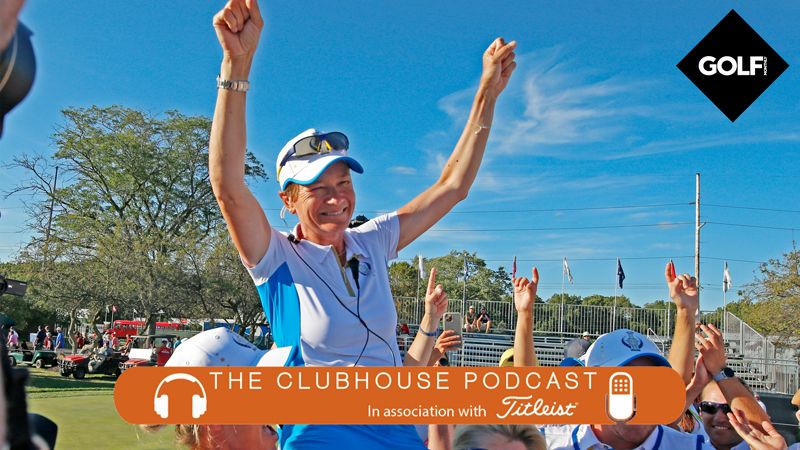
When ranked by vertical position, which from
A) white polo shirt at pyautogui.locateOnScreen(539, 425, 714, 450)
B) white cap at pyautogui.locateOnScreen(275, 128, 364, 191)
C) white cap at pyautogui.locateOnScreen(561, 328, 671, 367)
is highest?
white cap at pyautogui.locateOnScreen(275, 128, 364, 191)

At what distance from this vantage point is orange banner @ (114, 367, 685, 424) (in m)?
1.88

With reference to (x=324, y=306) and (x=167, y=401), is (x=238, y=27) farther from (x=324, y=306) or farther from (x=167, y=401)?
(x=167, y=401)

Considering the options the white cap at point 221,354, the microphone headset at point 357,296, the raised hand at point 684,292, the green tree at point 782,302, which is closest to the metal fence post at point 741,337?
the green tree at point 782,302

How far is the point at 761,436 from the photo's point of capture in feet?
10.3

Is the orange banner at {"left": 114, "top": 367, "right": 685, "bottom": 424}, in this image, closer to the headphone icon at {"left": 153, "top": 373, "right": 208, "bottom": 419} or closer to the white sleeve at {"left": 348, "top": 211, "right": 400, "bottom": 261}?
the headphone icon at {"left": 153, "top": 373, "right": 208, "bottom": 419}

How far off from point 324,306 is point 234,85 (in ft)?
2.16

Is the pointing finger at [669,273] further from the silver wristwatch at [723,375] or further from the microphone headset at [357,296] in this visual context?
the microphone headset at [357,296]

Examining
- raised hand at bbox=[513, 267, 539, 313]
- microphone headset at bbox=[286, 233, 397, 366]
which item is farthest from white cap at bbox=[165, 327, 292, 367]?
raised hand at bbox=[513, 267, 539, 313]

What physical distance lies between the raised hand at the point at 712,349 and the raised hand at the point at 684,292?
16cm

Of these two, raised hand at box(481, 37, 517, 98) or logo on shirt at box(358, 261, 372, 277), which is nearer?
logo on shirt at box(358, 261, 372, 277)

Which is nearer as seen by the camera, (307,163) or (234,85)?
(234,85)

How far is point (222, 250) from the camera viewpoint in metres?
32.6

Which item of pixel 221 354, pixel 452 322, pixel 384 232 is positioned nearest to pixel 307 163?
pixel 384 232

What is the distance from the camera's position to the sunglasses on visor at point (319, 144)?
7.06 ft
